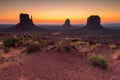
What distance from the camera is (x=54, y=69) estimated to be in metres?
13.9

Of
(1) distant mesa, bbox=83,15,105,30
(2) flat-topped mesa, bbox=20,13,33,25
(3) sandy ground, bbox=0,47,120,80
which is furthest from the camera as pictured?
(1) distant mesa, bbox=83,15,105,30

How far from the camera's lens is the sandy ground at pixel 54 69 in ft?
41.3

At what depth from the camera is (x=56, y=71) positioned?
13.5 meters

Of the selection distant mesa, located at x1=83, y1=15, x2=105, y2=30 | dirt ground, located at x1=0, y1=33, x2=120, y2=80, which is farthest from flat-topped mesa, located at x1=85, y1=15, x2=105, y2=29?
dirt ground, located at x1=0, y1=33, x2=120, y2=80

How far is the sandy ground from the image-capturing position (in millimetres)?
12578

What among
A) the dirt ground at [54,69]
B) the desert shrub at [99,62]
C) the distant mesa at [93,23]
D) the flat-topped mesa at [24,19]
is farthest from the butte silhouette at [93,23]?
the desert shrub at [99,62]

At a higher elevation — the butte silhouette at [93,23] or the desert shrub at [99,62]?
the desert shrub at [99,62]

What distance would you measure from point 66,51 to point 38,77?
657cm

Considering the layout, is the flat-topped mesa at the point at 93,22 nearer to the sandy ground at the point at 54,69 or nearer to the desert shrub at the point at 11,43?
the desert shrub at the point at 11,43

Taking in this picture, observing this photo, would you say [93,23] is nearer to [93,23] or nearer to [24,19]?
[93,23]

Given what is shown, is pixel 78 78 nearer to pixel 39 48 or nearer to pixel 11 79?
pixel 11 79

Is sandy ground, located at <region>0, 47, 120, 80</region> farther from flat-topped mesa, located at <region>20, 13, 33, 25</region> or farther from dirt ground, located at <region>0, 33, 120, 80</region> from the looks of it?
flat-topped mesa, located at <region>20, 13, 33, 25</region>

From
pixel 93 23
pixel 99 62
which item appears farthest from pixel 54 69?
pixel 93 23

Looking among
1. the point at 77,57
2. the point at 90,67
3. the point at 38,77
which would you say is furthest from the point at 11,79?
the point at 77,57
